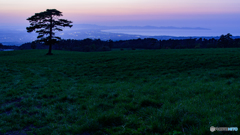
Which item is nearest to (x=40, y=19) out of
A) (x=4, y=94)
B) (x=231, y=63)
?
(x=4, y=94)

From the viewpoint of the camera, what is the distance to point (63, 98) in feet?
23.0

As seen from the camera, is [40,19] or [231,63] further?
[40,19]

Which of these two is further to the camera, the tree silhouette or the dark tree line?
the dark tree line

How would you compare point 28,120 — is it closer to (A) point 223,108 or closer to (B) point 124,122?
(B) point 124,122

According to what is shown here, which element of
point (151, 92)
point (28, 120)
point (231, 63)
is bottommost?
point (28, 120)

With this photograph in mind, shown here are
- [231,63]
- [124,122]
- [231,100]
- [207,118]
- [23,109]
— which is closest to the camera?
[207,118]

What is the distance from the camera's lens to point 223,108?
14.7 feet

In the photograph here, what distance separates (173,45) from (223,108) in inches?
3592

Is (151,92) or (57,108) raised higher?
(151,92)

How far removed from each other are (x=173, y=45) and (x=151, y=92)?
89198mm

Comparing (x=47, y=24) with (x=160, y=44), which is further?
(x=160, y=44)

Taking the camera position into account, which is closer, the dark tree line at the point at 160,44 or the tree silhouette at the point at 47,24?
the tree silhouette at the point at 47,24

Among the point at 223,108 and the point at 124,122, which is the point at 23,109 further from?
the point at 223,108

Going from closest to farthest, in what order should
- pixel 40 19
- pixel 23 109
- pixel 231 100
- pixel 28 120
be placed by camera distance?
pixel 28 120 < pixel 231 100 < pixel 23 109 < pixel 40 19
